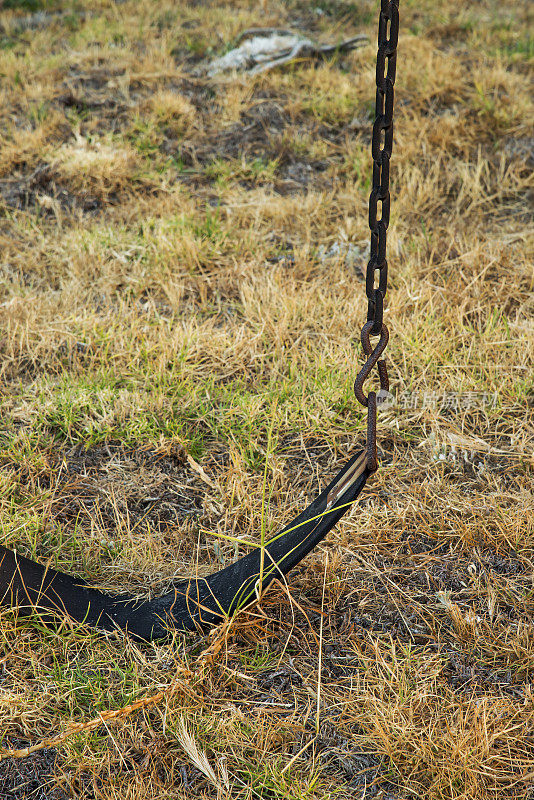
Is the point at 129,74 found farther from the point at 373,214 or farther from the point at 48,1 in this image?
the point at 373,214

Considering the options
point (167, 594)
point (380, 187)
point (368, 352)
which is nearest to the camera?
point (380, 187)

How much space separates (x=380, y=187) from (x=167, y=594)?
133cm

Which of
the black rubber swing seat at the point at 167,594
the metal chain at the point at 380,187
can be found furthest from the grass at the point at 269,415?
the metal chain at the point at 380,187

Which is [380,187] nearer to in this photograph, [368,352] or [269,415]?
[368,352]

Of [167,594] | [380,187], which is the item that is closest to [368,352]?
[380,187]

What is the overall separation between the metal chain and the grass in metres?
0.64

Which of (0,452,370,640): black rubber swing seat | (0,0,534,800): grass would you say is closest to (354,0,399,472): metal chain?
(0,452,370,640): black rubber swing seat

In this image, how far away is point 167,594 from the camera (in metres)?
2.06

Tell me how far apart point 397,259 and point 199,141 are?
75.5 inches

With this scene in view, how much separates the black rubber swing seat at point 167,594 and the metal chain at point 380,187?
248 mm

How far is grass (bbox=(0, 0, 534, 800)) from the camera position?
1.72 m

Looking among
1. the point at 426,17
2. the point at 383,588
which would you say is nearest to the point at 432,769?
the point at 383,588

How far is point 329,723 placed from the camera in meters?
1.76

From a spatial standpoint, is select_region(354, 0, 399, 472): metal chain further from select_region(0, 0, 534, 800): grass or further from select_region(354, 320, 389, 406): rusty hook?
select_region(0, 0, 534, 800): grass
